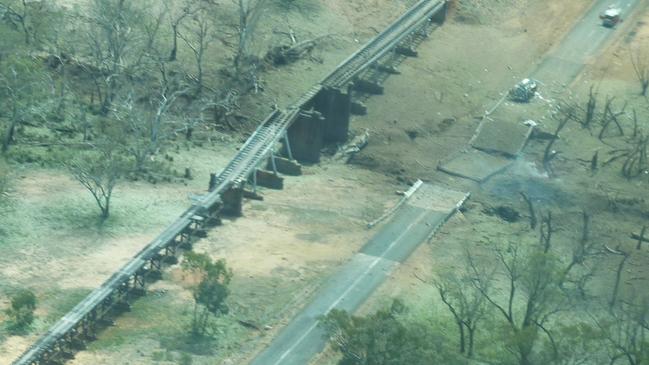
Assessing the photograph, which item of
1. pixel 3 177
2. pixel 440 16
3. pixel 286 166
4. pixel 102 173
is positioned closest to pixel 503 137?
pixel 286 166

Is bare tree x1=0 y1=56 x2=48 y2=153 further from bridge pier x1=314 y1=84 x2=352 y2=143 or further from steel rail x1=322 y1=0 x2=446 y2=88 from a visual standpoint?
Answer: steel rail x1=322 y1=0 x2=446 y2=88

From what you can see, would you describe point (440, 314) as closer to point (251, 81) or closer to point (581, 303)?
point (581, 303)

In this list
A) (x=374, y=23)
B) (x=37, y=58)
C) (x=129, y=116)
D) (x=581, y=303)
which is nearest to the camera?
(x=581, y=303)

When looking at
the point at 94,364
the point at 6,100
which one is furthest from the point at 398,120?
the point at 94,364

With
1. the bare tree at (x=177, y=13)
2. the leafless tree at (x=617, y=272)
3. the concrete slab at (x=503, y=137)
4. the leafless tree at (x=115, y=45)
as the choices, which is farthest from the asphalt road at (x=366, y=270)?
the bare tree at (x=177, y=13)

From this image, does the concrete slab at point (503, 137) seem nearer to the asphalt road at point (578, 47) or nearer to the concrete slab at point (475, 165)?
the concrete slab at point (475, 165)

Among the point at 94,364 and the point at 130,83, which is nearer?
the point at 94,364

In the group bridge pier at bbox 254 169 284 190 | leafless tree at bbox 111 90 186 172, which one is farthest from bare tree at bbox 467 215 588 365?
leafless tree at bbox 111 90 186 172
